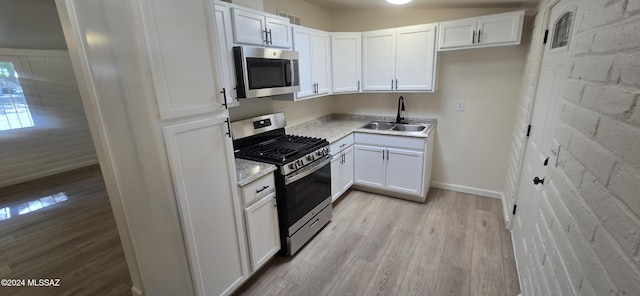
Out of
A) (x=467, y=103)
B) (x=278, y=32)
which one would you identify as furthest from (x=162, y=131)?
(x=467, y=103)

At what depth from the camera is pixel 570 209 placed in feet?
3.43

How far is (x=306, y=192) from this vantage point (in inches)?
97.8

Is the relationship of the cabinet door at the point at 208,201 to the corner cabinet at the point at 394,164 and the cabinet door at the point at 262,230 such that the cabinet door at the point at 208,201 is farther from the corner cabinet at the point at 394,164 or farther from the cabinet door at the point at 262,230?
the corner cabinet at the point at 394,164

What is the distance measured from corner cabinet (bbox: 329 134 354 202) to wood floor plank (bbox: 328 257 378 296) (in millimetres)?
890

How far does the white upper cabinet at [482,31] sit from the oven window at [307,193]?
6.52 feet

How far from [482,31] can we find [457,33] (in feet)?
0.79

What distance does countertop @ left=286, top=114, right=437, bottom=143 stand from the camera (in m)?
3.18

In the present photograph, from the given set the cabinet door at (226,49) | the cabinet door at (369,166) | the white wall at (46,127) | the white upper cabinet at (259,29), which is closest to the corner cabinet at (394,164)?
the cabinet door at (369,166)

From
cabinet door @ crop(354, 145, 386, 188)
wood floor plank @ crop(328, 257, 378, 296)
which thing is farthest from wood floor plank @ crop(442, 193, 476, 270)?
cabinet door @ crop(354, 145, 386, 188)

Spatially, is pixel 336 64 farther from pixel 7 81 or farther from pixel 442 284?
pixel 7 81

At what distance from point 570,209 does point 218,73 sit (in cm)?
183

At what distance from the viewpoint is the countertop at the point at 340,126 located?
3.18 metres

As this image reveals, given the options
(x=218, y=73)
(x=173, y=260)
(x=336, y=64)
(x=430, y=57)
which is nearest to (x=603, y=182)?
(x=218, y=73)

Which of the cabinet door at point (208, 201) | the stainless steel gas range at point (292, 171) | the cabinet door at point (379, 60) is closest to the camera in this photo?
the cabinet door at point (208, 201)
